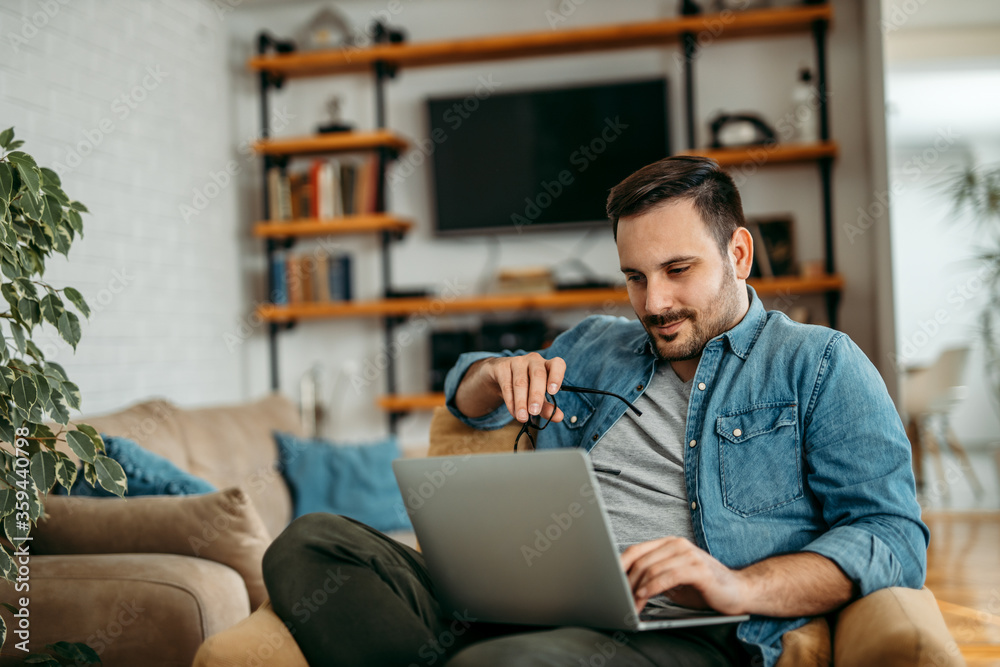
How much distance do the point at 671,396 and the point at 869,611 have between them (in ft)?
1.55

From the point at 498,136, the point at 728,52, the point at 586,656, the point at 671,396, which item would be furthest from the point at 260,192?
the point at 586,656

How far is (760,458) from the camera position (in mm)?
1221

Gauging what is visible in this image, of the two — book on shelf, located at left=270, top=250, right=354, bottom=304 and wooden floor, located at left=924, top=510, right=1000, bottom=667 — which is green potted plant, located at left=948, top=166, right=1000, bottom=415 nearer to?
wooden floor, located at left=924, top=510, right=1000, bottom=667

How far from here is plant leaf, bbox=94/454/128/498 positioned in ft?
4.81

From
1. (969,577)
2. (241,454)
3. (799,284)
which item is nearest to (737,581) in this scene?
(241,454)

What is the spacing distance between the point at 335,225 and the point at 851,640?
3.19 m

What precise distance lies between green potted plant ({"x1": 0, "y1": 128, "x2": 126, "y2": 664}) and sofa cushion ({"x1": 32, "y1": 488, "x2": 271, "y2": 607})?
0.34 ft

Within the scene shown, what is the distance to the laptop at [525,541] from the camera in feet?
3.03

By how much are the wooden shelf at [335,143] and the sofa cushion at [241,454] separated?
1401 mm

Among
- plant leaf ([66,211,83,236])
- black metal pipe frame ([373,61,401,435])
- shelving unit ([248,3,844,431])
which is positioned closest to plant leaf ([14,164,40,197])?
A: plant leaf ([66,211,83,236])

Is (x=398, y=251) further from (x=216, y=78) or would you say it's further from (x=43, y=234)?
(x=43, y=234)

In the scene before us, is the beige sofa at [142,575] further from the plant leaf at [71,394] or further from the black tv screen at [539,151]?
the black tv screen at [539,151]

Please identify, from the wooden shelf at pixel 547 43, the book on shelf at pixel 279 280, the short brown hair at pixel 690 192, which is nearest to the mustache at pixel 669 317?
the short brown hair at pixel 690 192

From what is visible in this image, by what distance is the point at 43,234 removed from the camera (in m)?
1.54
